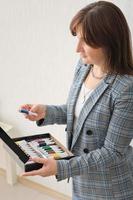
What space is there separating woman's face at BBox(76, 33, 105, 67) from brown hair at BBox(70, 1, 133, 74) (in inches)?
0.7

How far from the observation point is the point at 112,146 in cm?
103

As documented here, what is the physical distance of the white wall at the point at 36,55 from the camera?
1.68m

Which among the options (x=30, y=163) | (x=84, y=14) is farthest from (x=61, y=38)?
(x=30, y=163)

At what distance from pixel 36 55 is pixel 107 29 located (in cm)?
92

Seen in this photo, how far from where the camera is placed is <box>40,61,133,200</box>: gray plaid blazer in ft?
3.31

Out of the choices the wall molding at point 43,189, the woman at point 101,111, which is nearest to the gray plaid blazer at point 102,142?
the woman at point 101,111

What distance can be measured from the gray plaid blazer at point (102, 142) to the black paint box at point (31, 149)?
0.06 meters

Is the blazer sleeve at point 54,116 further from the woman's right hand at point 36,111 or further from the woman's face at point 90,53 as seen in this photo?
the woman's face at point 90,53

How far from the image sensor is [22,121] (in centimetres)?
208

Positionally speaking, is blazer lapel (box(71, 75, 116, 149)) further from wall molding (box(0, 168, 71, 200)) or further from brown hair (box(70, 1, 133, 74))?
wall molding (box(0, 168, 71, 200))

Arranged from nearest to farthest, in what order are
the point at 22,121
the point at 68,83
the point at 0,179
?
1. the point at 68,83
2. the point at 22,121
3. the point at 0,179

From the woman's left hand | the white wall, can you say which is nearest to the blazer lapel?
the woman's left hand

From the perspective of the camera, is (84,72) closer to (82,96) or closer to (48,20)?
(82,96)

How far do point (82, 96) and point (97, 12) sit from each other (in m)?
0.29
